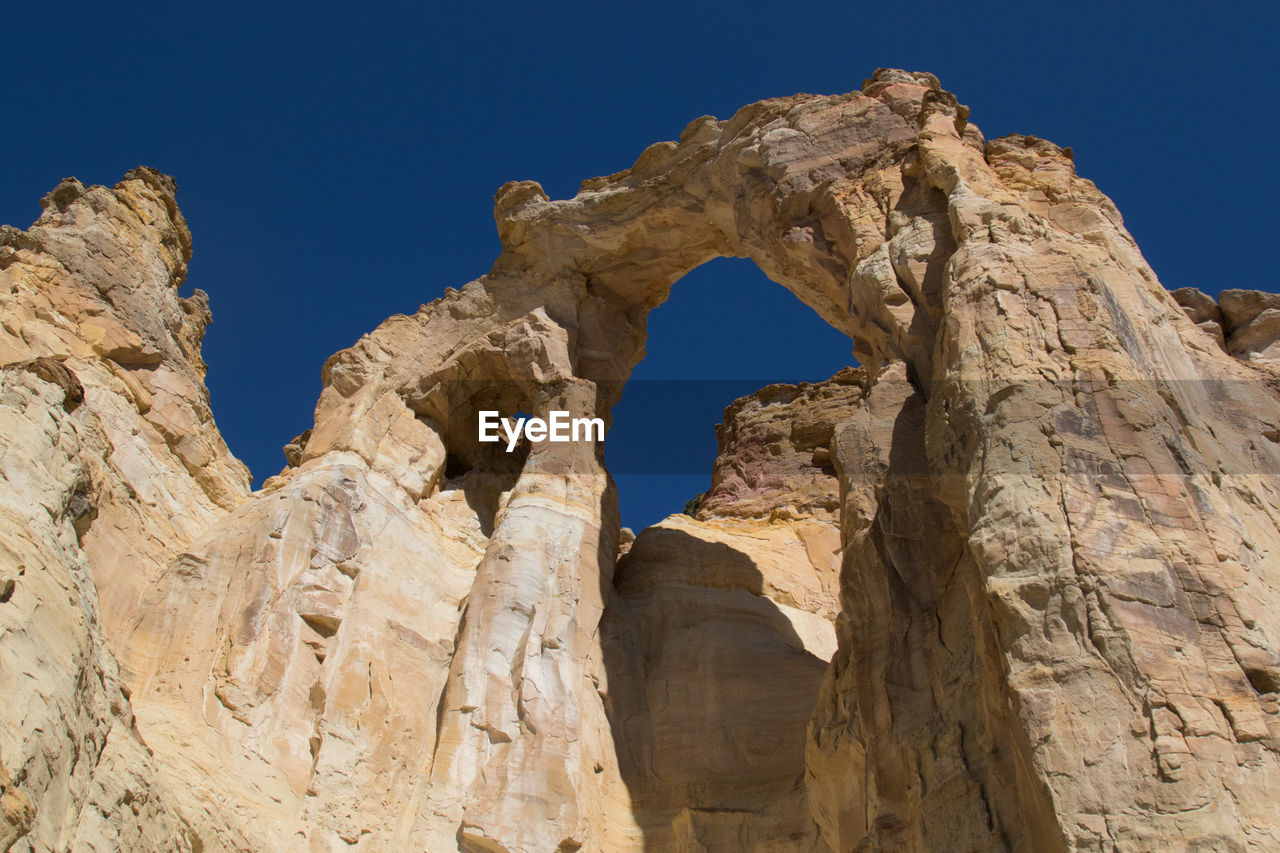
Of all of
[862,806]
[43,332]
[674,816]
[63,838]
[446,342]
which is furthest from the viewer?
[446,342]

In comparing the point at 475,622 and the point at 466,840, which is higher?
the point at 475,622

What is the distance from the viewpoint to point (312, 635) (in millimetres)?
12867

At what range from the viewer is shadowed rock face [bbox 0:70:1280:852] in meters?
7.58

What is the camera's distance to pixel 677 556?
16.2 metres

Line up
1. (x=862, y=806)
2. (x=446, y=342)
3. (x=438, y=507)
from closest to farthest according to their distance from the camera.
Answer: (x=862, y=806), (x=438, y=507), (x=446, y=342)

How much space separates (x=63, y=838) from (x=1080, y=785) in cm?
641

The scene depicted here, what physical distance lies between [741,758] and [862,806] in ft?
9.53

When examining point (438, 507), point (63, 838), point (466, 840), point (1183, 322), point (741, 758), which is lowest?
point (63, 838)

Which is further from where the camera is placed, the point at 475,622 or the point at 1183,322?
the point at 475,622

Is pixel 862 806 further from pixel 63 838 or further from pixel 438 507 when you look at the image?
pixel 438 507

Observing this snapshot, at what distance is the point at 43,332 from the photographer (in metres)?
14.8

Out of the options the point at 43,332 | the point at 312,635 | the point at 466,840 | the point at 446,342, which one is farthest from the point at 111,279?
the point at 466,840

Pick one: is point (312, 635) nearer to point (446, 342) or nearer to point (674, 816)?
point (674, 816)

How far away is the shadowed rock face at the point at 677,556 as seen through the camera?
7.58 metres
